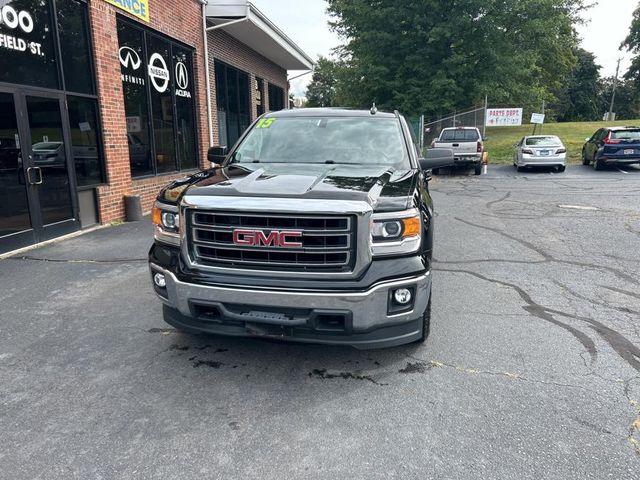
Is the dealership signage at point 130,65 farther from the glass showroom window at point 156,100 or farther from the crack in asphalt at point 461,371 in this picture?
the crack in asphalt at point 461,371

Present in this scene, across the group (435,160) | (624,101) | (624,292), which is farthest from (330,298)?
(624,101)

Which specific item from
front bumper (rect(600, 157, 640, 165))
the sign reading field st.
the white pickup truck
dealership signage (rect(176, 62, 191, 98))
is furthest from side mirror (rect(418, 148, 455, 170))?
front bumper (rect(600, 157, 640, 165))

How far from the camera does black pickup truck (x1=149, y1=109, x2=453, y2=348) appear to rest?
2.96 meters

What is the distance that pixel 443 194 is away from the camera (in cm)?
1338

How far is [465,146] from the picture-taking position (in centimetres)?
1836

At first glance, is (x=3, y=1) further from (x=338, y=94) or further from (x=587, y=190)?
(x=338, y=94)

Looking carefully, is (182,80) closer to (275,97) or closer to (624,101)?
(275,97)

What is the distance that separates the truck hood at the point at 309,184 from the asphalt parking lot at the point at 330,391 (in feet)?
4.09

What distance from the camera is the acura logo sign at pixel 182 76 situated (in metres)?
11.2

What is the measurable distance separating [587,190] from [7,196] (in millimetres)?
13755

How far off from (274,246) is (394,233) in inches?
30.3

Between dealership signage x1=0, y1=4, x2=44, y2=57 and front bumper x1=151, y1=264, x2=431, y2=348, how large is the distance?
5.53 metres

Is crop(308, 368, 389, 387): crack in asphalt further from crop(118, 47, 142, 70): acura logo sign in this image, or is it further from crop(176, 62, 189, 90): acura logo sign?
crop(176, 62, 189, 90): acura logo sign

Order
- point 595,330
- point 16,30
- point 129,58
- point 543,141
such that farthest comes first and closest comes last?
1. point 543,141
2. point 129,58
3. point 16,30
4. point 595,330
